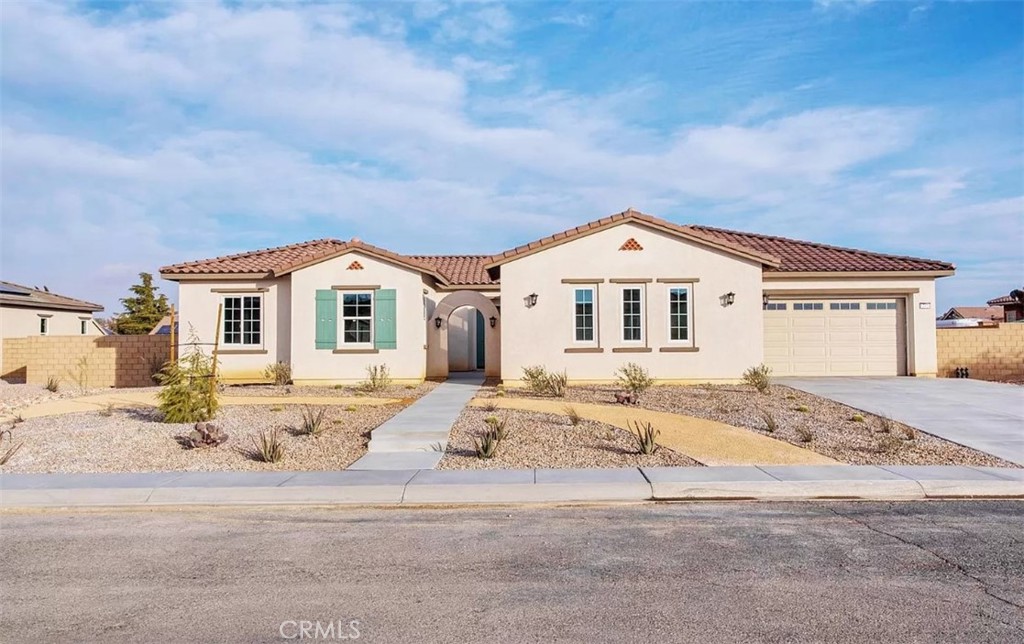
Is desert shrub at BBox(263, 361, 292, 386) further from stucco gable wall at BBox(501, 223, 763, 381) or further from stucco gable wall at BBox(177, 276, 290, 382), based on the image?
stucco gable wall at BBox(501, 223, 763, 381)

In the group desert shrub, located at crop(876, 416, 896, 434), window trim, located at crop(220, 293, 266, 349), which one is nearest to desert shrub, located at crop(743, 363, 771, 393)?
desert shrub, located at crop(876, 416, 896, 434)

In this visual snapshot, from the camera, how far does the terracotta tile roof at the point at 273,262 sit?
1997 cm

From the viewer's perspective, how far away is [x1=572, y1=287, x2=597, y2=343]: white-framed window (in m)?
19.0

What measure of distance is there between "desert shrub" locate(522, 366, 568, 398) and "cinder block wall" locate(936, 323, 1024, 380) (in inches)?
492

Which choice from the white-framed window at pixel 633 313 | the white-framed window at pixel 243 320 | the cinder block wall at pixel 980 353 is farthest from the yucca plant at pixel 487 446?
the cinder block wall at pixel 980 353

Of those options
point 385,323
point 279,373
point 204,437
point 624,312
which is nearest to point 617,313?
point 624,312

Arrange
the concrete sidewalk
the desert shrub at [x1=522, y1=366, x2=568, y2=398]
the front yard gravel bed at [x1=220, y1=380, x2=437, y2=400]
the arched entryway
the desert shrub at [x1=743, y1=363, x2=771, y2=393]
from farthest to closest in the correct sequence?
1. the arched entryway
2. the front yard gravel bed at [x1=220, y1=380, x2=437, y2=400]
3. the desert shrub at [x1=743, y1=363, x2=771, y2=393]
4. the desert shrub at [x1=522, y1=366, x2=568, y2=398]
5. the concrete sidewalk

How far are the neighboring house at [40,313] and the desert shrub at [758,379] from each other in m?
26.8

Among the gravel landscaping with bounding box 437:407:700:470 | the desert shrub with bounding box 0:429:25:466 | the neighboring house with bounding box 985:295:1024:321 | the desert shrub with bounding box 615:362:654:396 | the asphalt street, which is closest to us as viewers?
the asphalt street

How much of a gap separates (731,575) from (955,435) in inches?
328

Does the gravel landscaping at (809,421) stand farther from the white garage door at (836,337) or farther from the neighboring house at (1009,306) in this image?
the neighboring house at (1009,306)

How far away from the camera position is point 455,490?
8.68m

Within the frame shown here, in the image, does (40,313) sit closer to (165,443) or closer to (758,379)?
(165,443)

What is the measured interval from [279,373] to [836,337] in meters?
15.9
